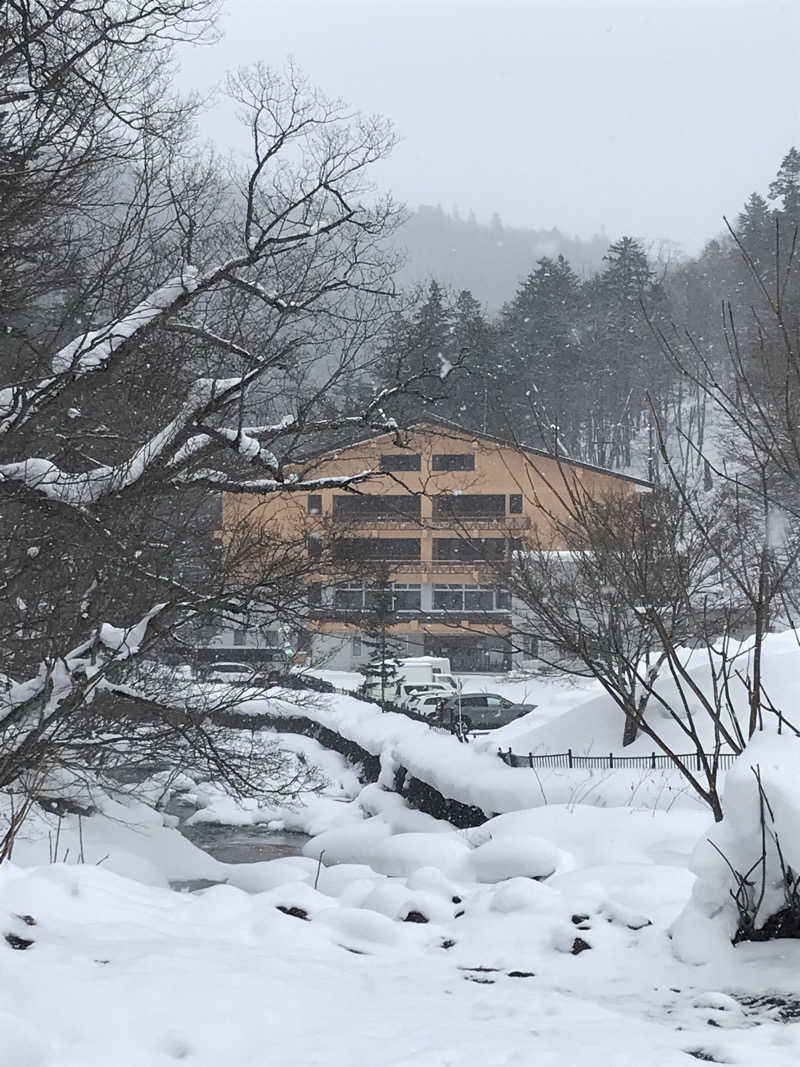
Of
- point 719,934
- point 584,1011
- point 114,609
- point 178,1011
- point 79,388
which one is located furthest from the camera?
point 114,609

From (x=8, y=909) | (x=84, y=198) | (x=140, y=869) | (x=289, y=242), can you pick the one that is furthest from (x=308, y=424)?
(x=140, y=869)

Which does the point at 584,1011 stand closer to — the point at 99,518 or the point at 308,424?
the point at 99,518

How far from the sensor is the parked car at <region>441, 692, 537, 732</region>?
31938 millimetres

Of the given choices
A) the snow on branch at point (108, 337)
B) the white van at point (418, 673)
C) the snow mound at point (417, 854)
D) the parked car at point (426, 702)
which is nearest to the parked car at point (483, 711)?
the parked car at point (426, 702)

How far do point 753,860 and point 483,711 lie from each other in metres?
27.6

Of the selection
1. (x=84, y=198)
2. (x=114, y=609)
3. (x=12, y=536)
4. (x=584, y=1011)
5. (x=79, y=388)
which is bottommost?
(x=584, y=1011)

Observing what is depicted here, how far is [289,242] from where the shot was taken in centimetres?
923

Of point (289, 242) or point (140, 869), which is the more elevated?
point (289, 242)

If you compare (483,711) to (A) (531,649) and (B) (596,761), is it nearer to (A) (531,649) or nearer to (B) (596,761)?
(B) (596,761)

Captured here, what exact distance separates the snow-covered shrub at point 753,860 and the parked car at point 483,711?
25090mm

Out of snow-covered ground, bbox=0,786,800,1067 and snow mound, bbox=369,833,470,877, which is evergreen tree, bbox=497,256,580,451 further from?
snow-covered ground, bbox=0,786,800,1067

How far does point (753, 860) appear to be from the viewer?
5754mm

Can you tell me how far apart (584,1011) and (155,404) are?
589 centimetres

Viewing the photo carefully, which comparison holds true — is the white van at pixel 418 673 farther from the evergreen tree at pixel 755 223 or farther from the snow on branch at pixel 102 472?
the snow on branch at pixel 102 472
